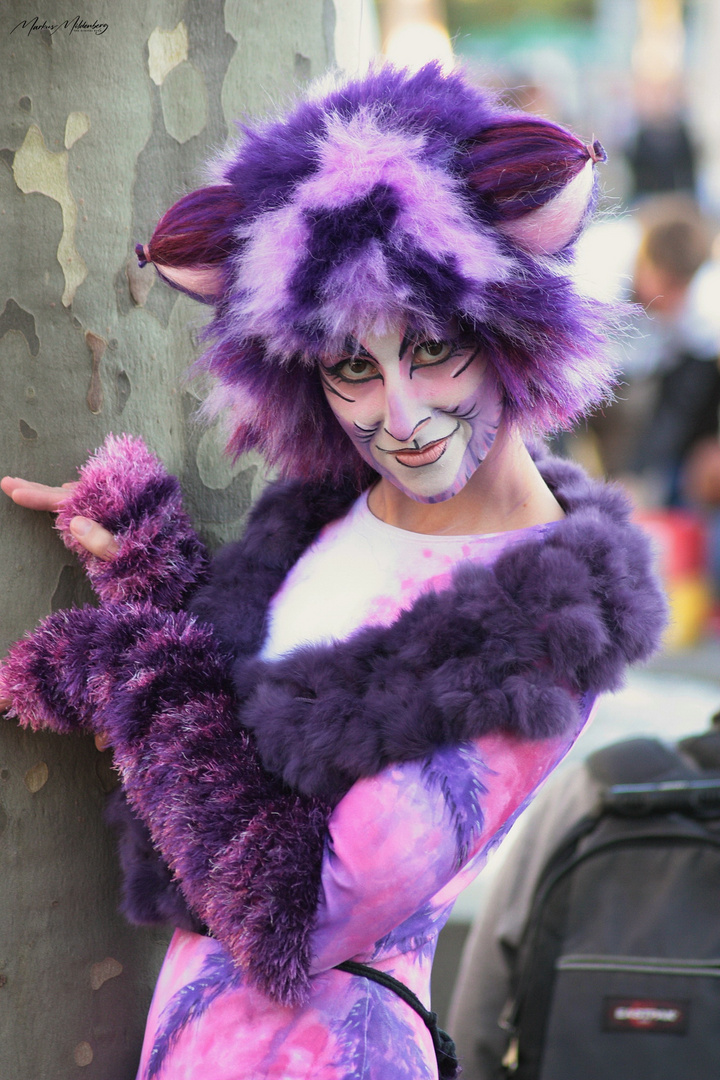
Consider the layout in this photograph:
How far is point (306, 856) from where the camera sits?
44.0 inches

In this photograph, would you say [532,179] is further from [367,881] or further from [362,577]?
[367,881]

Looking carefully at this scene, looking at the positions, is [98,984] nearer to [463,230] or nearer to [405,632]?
[405,632]

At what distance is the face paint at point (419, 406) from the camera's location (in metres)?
1.16

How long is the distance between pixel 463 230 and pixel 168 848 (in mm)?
718

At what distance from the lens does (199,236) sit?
1208mm

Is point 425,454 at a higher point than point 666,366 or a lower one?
higher

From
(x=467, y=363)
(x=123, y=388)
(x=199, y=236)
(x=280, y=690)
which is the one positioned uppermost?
(x=199, y=236)

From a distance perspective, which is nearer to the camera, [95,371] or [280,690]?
[280,690]

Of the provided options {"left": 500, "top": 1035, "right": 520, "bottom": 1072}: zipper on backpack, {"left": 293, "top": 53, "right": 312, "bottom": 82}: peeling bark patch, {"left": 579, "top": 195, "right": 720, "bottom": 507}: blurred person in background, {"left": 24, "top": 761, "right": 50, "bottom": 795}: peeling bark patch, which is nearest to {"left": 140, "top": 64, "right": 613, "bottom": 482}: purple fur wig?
{"left": 293, "top": 53, "right": 312, "bottom": 82}: peeling bark patch

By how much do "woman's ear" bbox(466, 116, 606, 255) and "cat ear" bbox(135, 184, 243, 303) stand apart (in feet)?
0.89

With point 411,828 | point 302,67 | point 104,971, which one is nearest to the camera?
point 411,828
